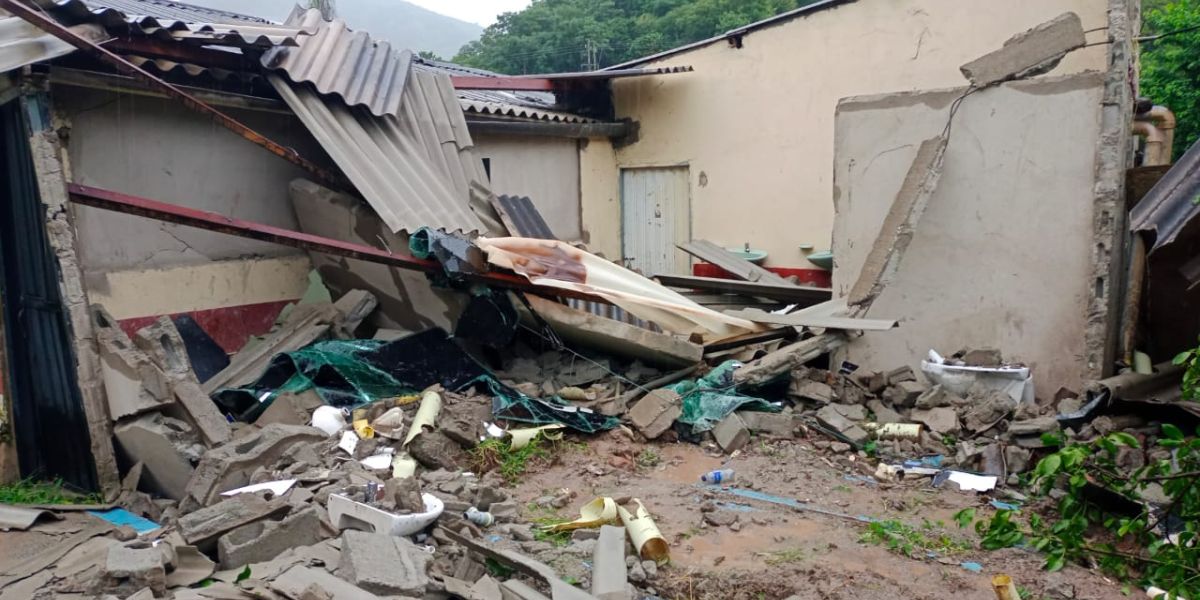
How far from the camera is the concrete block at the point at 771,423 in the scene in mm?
6419

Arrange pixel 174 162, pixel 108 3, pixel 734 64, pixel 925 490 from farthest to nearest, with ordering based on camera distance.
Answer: pixel 734 64 → pixel 108 3 → pixel 174 162 → pixel 925 490

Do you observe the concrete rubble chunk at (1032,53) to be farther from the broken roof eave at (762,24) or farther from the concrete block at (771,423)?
the broken roof eave at (762,24)

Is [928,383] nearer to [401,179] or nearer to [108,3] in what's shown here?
[401,179]

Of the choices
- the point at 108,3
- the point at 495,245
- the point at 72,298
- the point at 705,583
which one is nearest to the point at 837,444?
the point at 705,583

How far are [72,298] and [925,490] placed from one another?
544 centimetres

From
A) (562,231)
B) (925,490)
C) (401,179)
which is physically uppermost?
(401,179)

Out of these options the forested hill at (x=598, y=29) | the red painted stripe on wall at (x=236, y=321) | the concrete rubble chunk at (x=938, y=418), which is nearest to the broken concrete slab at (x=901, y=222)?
the concrete rubble chunk at (x=938, y=418)

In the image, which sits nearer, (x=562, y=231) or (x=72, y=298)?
(x=72, y=298)

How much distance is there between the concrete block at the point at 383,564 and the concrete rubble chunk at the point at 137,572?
72 cm

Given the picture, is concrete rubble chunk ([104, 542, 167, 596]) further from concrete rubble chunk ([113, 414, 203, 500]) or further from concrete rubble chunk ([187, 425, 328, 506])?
concrete rubble chunk ([113, 414, 203, 500])

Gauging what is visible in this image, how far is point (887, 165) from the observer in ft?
23.4

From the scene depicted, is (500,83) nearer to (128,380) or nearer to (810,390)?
(810,390)

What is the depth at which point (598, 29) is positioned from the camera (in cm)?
2677

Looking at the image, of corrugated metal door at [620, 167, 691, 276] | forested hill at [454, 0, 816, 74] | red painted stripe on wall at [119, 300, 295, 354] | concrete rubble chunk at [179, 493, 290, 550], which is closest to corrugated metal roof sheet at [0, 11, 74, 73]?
red painted stripe on wall at [119, 300, 295, 354]
